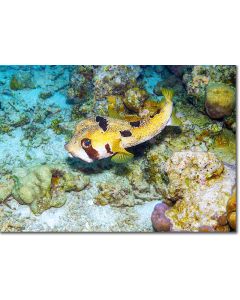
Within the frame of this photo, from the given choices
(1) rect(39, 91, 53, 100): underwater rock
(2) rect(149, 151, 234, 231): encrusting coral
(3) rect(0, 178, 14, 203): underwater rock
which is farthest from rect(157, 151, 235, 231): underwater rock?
(1) rect(39, 91, 53, 100): underwater rock

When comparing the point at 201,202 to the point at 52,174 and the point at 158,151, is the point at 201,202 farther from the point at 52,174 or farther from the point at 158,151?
the point at 52,174

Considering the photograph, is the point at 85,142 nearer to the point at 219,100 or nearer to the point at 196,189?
the point at 196,189

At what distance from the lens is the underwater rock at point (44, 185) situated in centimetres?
323

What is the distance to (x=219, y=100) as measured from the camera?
3330 millimetres

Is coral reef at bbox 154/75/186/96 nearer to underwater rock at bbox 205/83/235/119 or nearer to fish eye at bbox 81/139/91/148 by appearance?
underwater rock at bbox 205/83/235/119

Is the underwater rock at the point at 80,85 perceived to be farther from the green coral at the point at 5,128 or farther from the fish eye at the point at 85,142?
the fish eye at the point at 85,142

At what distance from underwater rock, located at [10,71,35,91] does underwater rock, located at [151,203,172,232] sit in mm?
2317

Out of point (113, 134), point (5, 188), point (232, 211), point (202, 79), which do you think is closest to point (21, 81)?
point (5, 188)

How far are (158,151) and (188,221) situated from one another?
82cm
